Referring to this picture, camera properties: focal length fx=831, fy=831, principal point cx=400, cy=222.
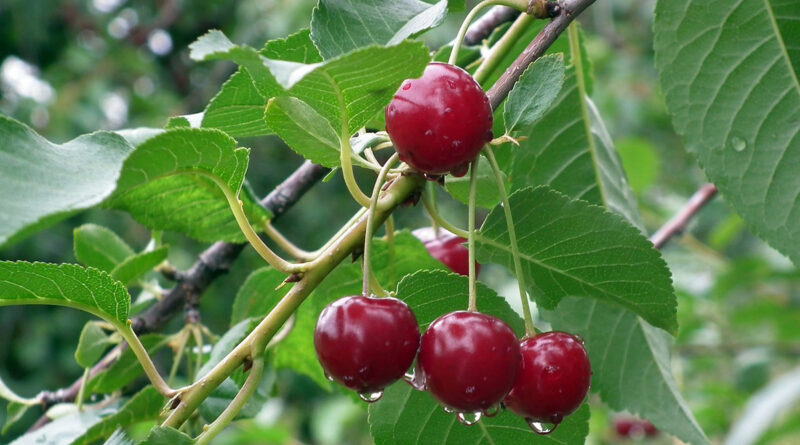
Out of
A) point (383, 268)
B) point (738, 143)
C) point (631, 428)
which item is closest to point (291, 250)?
point (383, 268)

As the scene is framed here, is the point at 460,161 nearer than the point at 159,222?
Yes

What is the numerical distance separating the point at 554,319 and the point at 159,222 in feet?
1.91

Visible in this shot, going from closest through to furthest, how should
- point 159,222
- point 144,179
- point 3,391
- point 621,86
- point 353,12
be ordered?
point 144,179, point 353,12, point 159,222, point 3,391, point 621,86

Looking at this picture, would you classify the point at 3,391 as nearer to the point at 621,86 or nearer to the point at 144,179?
the point at 144,179

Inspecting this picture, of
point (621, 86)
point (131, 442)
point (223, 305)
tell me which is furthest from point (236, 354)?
point (223, 305)

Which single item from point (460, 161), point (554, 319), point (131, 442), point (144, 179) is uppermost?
point (144, 179)

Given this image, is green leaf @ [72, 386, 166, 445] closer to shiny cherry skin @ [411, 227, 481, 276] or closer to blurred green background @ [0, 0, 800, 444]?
shiny cherry skin @ [411, 227, 481, 276]

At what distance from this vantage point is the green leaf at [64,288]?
0.84 metres

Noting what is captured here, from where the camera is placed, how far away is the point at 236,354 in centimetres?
81

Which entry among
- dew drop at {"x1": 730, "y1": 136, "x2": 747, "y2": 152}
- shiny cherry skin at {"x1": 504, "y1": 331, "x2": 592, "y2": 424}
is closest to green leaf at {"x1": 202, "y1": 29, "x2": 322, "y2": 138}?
shiny cherry skin at {"x1": 504, "y1": 331, "x2": 592, "y2": 424}

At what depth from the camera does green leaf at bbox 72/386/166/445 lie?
1133 millimetres

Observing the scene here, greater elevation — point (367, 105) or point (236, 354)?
point (367, 105)

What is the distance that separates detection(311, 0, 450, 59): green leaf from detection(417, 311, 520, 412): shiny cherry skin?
299 mm

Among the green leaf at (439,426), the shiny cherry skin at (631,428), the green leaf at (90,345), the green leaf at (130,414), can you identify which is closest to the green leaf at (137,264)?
the green leaf at (90,345)
